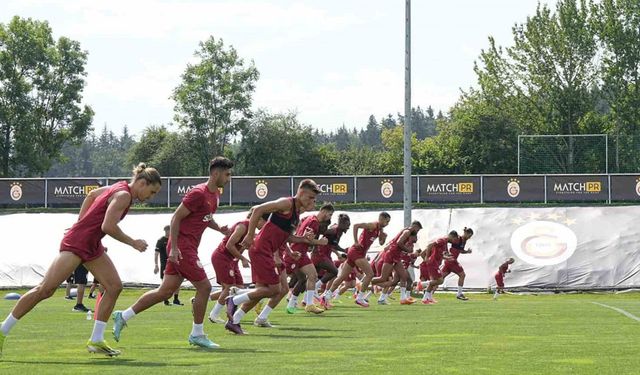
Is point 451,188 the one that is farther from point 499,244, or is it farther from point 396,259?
point 396,259

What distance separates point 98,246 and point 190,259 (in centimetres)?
192

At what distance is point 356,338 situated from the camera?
16.3m

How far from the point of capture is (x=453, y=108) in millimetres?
109000

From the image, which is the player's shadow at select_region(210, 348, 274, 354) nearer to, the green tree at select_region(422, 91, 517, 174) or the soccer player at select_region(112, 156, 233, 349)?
the soccer player at select_region(112, 156, 233, 349)

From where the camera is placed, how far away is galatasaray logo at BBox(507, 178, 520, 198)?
50875mm

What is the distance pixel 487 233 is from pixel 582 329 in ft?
79.5

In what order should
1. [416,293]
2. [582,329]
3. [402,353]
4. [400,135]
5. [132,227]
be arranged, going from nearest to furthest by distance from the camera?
[402,353] → [582,329] → [416,293] → [132,227] → [400,135]

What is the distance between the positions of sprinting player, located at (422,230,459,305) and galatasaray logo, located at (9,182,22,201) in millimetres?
25530

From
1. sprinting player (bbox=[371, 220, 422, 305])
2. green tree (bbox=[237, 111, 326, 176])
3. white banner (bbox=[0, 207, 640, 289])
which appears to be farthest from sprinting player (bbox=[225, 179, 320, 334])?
green tree (bbox=[237, 111, 326, 176])

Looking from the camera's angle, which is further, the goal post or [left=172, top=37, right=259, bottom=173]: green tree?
[left=172, top=37, right=259, bottom=173]: green tree

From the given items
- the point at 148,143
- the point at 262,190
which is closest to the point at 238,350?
the point at 262,190

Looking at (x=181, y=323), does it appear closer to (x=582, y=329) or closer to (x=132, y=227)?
(x=582, y=329)

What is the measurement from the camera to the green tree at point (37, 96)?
89.9m

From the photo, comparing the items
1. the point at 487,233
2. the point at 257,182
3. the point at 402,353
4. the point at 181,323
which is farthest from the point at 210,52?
the point at 402,353
